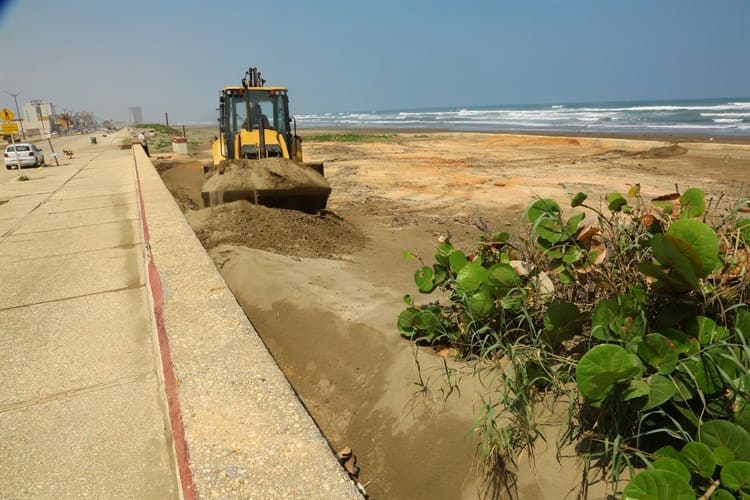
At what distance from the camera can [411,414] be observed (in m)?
2.70

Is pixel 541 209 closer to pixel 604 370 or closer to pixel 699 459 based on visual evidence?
pixel 604 370

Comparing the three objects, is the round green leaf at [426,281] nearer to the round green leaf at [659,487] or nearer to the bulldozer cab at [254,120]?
the round green leaf at [659,487]

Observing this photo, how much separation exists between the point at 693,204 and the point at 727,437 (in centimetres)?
112

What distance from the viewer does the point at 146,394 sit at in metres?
3.23

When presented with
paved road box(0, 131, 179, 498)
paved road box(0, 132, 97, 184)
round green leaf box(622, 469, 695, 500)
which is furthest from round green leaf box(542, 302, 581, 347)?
paved road box(0, 132, 97, 184)

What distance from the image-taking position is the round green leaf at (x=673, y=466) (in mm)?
1562

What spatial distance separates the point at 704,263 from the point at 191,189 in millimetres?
15377

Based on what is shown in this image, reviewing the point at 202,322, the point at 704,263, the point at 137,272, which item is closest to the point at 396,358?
the point at 202,322

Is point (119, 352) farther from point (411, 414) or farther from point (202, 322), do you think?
point (411, 414)

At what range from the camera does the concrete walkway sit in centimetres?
221

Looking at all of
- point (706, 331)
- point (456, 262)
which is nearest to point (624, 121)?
point (456, 262)

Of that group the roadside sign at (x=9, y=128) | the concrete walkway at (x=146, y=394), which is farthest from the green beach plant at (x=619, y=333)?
the roadside sign at (x=9, y=128)

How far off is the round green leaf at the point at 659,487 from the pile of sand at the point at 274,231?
5.45 metres

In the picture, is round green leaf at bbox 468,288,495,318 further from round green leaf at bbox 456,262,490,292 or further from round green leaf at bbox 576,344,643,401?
round green leaf at bbox 576,344,643,401
